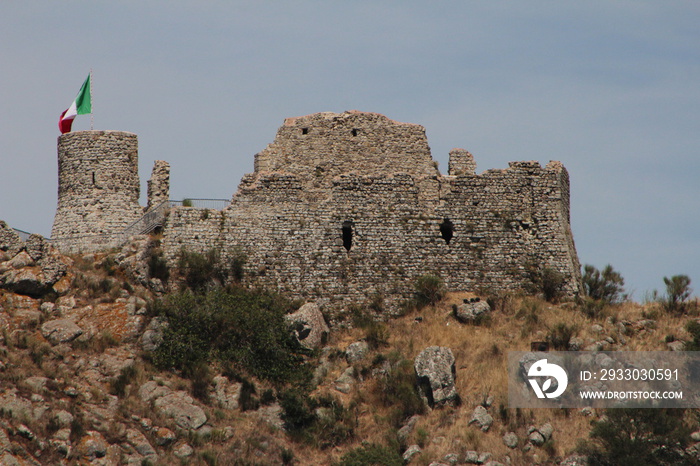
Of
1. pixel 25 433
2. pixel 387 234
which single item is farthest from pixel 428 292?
pixel 25 433

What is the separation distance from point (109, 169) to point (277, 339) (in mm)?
9025

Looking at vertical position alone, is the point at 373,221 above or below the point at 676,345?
above

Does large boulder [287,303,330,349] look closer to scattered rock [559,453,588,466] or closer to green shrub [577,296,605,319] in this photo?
green shrub [577,296,605,319]

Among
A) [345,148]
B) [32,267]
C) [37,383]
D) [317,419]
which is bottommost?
[317,419]

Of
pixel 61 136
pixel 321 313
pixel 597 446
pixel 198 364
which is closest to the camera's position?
pixel 597 446

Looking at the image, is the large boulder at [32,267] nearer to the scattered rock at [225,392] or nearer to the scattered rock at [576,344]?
the scattered rock at [225,392]

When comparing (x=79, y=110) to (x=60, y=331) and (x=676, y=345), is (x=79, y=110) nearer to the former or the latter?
(x=60, y=331)

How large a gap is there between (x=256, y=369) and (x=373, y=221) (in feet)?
22.7

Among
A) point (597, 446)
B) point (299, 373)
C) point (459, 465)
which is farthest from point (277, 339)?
point (597, 446)

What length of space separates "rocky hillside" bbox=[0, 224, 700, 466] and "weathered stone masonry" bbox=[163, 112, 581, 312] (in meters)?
0.96

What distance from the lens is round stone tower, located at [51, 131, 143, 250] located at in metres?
45.4

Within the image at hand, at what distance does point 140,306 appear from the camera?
41688 mm

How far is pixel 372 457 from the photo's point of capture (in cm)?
3838

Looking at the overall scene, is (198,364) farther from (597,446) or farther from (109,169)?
(597,446)
